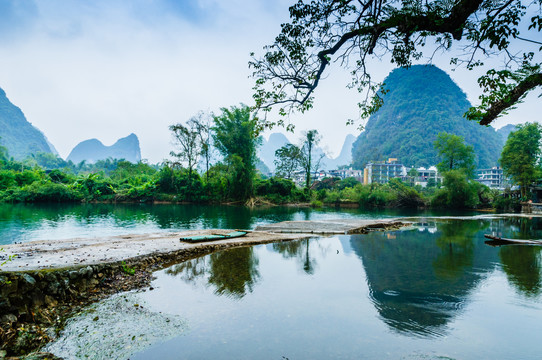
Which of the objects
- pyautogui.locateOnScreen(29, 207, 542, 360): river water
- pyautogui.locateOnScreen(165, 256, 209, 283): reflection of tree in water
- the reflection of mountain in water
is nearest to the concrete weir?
the reflection of mountain in water

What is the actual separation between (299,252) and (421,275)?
437 cm

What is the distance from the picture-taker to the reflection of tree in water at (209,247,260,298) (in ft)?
23.0

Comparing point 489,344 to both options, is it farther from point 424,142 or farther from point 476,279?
point 424,142

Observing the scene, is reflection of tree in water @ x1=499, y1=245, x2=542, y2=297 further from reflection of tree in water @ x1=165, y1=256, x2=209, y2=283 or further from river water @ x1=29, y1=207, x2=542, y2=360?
reflection of tree in water @ x1=165, y1=256, x2=209, y2=283

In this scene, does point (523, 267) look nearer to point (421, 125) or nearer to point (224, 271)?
point (224, 271)

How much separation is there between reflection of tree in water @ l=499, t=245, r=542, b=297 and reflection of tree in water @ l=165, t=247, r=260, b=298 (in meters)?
6.66

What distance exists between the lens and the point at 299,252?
11.5m

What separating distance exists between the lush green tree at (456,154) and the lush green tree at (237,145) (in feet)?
93.4

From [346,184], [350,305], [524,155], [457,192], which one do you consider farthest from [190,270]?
[346,184]

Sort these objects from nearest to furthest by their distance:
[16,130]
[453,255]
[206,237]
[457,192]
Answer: [453,255] < [206,237] < [457,192] < [16,130]

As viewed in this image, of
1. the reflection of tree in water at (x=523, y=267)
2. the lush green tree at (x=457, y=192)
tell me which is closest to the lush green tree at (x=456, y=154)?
the lush green tree at (x=457, y=192)

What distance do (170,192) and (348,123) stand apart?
41.6 m

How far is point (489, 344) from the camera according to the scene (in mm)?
4664

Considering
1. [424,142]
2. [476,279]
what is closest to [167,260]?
[476,279]
